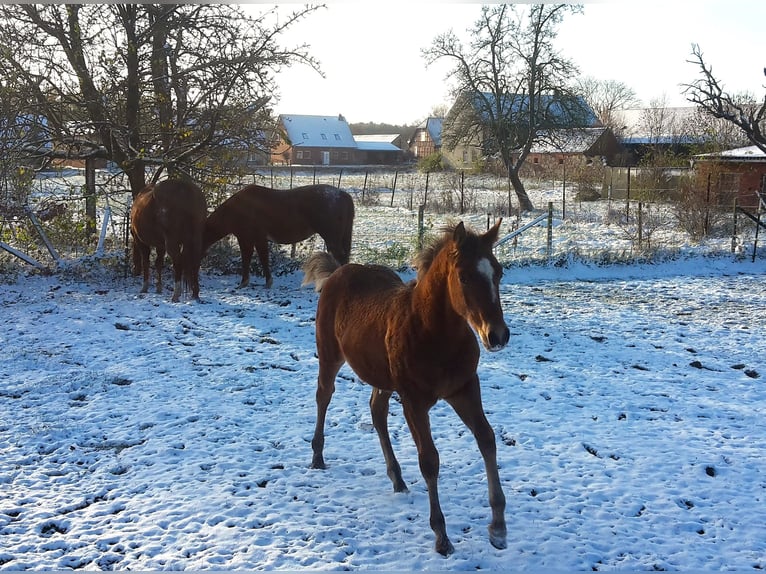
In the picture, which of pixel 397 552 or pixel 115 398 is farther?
pixel 115 398

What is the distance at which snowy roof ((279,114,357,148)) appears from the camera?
198ft

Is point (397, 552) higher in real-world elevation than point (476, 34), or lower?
lower

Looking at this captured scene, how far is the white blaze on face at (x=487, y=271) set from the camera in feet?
10.5

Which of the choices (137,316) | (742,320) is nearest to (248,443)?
(137,316)

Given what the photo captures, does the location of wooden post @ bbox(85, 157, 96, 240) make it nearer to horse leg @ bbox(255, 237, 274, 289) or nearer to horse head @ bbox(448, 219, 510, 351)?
horse leg @ bbox(255, 237, 274, 289)

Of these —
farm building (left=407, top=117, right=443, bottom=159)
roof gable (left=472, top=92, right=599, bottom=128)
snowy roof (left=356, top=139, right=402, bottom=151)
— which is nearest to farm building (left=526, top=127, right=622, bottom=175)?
roof gable (left=472, top=92, right=599, bottom=128)

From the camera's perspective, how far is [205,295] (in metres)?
10.7

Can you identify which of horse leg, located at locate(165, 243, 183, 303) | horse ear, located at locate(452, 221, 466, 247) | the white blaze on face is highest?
horse ear, located at locate(452, 221, 466, 247)

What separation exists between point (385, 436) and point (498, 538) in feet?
3.67

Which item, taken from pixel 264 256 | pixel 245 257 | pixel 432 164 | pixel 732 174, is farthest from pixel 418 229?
pixel 432 164

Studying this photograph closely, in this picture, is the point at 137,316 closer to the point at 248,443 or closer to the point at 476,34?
the point at 248,443

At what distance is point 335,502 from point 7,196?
1078cm

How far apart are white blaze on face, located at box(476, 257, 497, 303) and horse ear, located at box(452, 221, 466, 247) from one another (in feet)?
0.54

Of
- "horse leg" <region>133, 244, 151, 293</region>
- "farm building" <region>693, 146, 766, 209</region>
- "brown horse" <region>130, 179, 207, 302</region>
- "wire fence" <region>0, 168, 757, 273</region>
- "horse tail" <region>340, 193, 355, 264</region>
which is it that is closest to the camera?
"brown horse" <region>130, 179, 207, 302</region>
